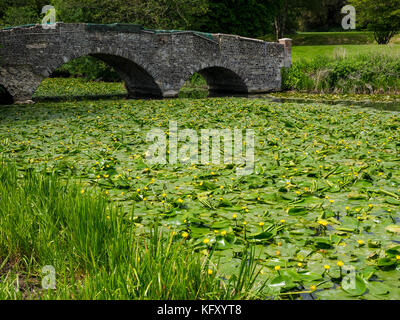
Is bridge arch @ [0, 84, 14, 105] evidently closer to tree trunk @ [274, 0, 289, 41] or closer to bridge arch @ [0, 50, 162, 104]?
bridge arch @ [0, 50, 162, 104]

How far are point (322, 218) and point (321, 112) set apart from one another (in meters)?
6.99

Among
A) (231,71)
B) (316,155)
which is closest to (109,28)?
(231,71)

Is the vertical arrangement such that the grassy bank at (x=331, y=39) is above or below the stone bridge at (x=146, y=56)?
above

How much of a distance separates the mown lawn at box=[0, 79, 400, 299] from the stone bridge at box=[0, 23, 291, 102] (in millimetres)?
6706

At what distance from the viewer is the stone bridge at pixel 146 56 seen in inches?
505

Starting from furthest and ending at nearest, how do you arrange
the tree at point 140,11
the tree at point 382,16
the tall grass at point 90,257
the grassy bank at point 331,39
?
the grassy bank at point 331,39, the tree at point 382,16, the tree at point 140,11, the tall grass at point 90,257

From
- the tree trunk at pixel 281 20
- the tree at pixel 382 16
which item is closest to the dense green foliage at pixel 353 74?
the tree at pixel 382 16

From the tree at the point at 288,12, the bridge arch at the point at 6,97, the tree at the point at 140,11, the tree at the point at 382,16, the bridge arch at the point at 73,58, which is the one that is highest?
the tree at the point at 288,12

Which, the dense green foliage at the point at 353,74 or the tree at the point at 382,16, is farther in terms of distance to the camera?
the tree at the point at 382,16

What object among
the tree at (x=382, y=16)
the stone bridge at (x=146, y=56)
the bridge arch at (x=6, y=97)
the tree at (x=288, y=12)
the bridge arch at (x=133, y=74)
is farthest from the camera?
the tree at (x=288, y=12)

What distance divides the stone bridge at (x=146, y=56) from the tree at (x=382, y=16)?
1346 centimetres

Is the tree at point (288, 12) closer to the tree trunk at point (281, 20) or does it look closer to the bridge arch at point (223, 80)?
the tree trunk at point (281, 20)

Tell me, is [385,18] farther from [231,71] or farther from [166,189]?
[166,189]

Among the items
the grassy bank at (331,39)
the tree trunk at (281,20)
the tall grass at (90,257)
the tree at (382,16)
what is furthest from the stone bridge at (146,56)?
the tree trunk at (281,20)
